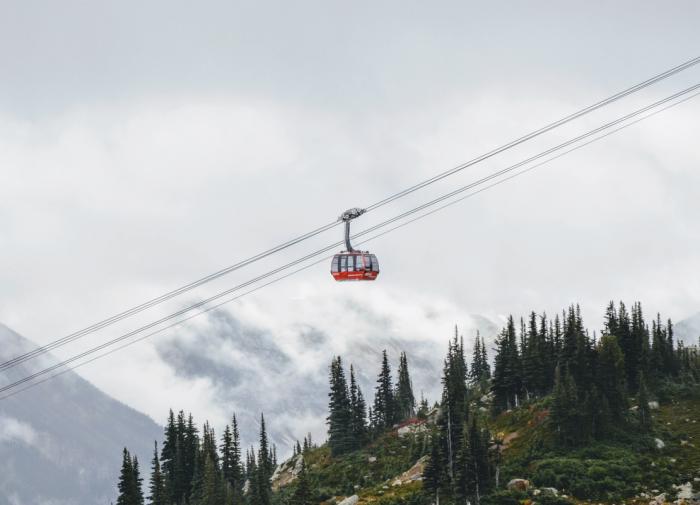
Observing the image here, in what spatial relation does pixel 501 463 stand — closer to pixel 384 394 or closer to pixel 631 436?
pixel 631 436

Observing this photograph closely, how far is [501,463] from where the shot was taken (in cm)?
13225

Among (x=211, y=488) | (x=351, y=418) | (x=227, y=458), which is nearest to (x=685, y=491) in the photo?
(x=211, y=488)

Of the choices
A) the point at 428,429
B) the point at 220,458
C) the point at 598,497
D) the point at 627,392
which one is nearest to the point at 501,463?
the point at 598,497

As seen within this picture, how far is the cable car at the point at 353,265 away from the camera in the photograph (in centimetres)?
7800

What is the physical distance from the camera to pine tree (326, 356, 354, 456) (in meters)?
186

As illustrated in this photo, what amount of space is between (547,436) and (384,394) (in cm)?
6462

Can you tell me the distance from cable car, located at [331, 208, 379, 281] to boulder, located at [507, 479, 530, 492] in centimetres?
5421

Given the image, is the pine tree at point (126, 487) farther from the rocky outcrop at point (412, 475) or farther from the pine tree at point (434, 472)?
the pine tree at point (434, 472)

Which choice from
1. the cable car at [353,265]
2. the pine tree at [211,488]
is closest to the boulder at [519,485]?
the pine tree at [211,488]

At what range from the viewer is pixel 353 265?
7831 centimetres

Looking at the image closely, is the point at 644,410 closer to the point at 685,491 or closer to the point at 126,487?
the point at 685,491

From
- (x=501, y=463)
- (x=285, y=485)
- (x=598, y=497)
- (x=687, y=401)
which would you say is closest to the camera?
(x=598, y=497)

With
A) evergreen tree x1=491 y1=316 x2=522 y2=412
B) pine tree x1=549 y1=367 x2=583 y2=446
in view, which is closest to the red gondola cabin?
pine tree x1=549 y1=367 x2=583 y2=446

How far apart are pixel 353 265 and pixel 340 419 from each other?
381 ft
